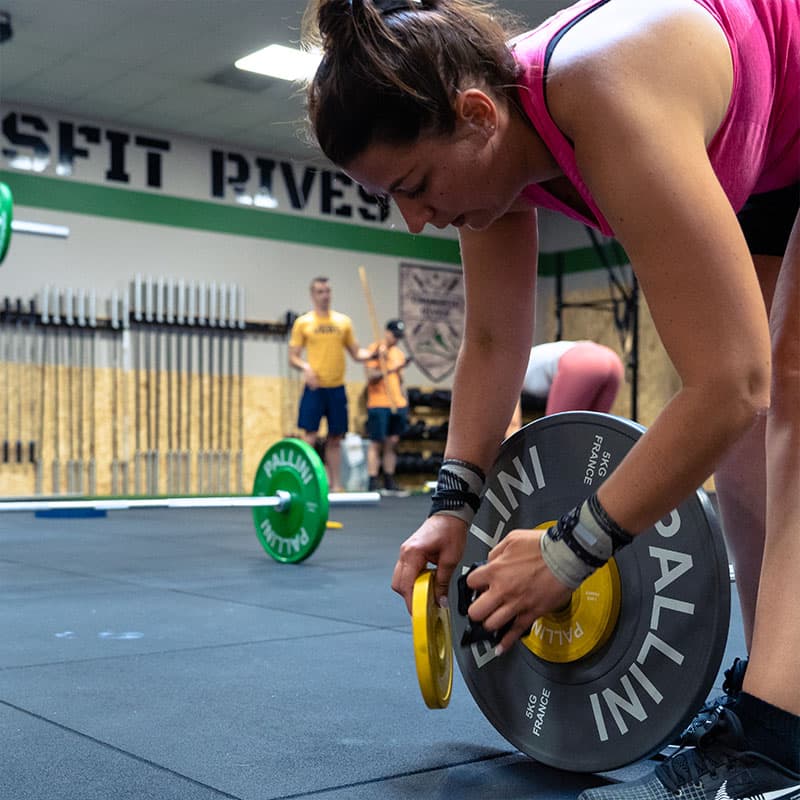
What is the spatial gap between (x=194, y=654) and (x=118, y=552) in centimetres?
186

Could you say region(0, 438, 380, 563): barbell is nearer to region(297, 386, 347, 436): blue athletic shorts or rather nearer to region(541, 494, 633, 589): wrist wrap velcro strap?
region(541, 494, 633, 589): wrist wrap velcro strap

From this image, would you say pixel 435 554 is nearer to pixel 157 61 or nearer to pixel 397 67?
pixel 397 67

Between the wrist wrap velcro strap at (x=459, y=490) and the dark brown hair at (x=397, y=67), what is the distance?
404 millimetres

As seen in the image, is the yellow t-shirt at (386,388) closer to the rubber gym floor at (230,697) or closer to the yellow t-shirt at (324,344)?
the yellow t-shirt at (324,344)

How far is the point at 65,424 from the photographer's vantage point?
7.16 metres

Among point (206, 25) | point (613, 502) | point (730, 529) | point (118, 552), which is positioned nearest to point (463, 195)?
point (613, 502)

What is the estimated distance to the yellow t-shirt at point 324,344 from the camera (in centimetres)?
650

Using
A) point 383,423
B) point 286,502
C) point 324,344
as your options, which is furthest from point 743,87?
point 383,423

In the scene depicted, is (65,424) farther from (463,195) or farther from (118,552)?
(463,195)

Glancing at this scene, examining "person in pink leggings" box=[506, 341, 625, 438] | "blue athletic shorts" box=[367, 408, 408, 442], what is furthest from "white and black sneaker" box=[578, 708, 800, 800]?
"blue athletic shorts" box=[367, 408, 408, 442]

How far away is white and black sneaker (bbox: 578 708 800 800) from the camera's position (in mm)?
938

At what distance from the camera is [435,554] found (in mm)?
1159

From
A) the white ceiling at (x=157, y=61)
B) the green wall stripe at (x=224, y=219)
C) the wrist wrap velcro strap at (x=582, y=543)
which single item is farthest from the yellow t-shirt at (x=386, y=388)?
the wrist wrap velcro strap at (x=582, y=543)

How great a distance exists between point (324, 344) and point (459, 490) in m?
5.36
